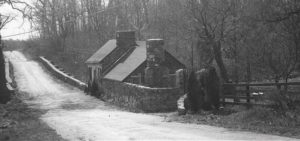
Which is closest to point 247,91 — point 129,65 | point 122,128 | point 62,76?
point 122,128

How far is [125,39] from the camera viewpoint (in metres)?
37.1

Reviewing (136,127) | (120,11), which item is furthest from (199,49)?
(120,11)

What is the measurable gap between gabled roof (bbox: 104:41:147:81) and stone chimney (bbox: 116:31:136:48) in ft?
3.86

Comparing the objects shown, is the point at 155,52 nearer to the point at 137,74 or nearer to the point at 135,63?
the point at 137,74

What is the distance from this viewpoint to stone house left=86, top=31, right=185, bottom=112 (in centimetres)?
2366

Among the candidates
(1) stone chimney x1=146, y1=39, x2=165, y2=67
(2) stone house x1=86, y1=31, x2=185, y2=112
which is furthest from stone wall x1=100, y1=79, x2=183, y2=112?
(1) stone chimney x1=146, y1=39, x2=165, y2=67

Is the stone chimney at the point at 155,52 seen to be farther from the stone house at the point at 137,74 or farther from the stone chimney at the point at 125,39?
the stone chimney at the point at 125,39

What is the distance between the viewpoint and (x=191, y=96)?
61.2 feet

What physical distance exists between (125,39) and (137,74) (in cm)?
798

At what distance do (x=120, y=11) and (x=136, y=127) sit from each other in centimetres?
4984

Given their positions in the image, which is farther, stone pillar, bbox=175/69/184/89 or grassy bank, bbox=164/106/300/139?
stone pillar, bbox=175/69/184/89

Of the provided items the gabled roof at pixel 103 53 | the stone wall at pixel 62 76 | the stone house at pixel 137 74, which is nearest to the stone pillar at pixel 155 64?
the stone house at pixel 137 74

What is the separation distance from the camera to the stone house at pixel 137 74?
931 inches

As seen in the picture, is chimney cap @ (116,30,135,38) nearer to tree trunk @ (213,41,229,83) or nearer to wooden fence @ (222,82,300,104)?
tree trunk @ (213,41,229,83)
